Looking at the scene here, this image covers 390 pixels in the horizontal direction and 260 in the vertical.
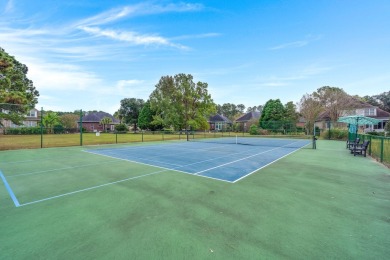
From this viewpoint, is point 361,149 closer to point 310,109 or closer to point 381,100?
point 310,109

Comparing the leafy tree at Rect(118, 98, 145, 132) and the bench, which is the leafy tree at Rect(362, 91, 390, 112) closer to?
the bench

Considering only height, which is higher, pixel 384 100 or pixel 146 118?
pixel 384 100

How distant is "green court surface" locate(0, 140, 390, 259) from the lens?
238 centimetres

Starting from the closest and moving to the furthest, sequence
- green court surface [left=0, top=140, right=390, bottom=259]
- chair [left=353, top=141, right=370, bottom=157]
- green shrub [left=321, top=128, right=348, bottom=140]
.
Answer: green court surface [left=0, top=140, right=390, bottom=259], chair [left=353, top=141, right=370, bottom=157], green shrub [left=321, top=128, right=348, bottom=140]

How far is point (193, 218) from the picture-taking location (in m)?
3.26

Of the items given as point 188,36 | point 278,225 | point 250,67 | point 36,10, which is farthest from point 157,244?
point 250,67

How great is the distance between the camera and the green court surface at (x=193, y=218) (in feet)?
7.80

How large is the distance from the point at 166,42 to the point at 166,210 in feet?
65.3

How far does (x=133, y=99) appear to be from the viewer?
182ft

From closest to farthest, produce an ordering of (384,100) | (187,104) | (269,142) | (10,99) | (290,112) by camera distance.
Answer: (10,99)
(269,142)
(187,104)
(290,112)
(384,100)

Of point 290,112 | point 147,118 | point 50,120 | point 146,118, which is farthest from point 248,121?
point 50,120

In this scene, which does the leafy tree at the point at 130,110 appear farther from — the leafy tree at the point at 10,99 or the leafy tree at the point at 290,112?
the leafy tree at the point at 290,112

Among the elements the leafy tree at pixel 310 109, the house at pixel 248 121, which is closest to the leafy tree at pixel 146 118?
the house at pixel 248 121

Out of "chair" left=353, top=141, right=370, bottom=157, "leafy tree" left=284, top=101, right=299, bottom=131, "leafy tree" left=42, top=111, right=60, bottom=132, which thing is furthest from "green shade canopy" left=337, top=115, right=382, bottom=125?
"leafy tree" left=42, top=111, right=60, bottom=132
